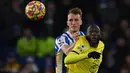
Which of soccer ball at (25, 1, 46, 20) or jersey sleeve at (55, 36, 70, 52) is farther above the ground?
soccer ball at (25, 1, 46, 20)

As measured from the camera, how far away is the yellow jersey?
8008 millimetres

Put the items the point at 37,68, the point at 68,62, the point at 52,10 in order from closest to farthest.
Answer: the point at 68,62, the point at 37,68, the point at 52,10

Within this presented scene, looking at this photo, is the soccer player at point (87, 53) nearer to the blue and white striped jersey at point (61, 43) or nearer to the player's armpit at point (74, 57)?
the player's armpit at point (74, 57)

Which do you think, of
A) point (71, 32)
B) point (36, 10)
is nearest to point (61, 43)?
point (71, 32)

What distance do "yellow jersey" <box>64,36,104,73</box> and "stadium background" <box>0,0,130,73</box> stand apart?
6.30 meters

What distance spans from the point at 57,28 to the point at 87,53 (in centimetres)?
801

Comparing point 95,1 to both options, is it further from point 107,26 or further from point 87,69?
point 87,69

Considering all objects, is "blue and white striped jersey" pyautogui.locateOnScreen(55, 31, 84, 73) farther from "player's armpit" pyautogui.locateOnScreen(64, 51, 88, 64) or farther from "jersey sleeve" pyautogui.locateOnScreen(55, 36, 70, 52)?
"player's armpit" pyautogui.locateOnScreen(64, 51, 88, 64)

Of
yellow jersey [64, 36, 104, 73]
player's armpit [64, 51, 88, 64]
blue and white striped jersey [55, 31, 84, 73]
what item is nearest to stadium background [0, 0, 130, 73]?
blue and white striped jersey [55, 31, 84, 73]

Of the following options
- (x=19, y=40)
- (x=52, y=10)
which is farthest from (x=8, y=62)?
(x=52, y=10)

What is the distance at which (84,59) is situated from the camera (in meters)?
8.12

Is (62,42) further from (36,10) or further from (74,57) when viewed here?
(36,10)

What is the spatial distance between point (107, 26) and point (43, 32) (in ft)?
7.43

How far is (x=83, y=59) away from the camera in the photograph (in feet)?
26.2
